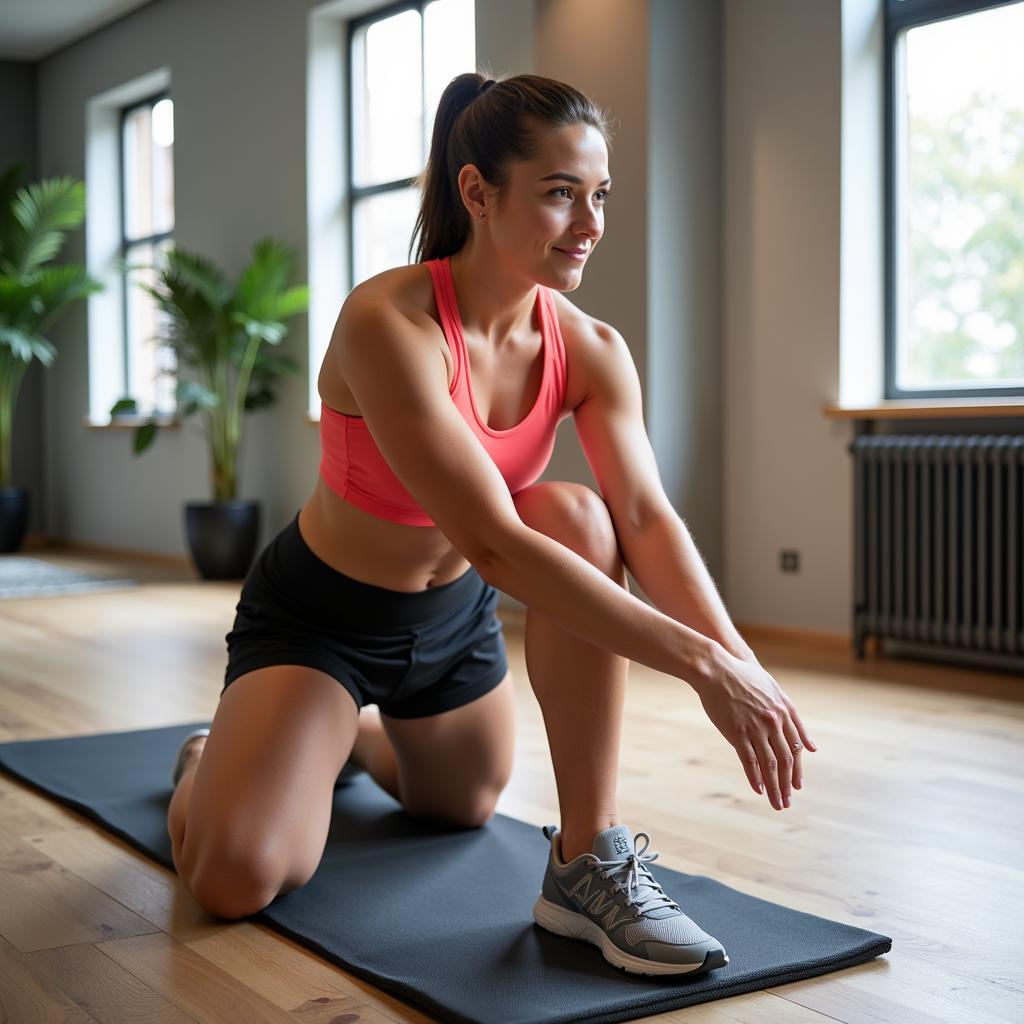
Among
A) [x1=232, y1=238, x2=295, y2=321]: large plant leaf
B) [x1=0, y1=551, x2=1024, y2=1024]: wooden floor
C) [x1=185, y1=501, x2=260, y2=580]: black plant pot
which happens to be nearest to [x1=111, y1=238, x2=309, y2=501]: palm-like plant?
[x1=232, y1=238, x2=295, y2=321]: large plant leaf

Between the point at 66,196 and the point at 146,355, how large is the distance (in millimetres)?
918

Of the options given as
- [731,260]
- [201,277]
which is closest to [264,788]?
[731,260]

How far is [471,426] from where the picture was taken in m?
1.69

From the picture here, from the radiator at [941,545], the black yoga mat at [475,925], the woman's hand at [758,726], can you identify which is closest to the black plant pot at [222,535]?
the radiator at [941,545]

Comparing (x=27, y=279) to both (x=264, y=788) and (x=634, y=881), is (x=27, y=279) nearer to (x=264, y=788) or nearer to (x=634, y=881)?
(x=264, y=788)

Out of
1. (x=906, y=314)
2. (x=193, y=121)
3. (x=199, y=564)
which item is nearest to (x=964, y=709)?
(x=906, y=314)

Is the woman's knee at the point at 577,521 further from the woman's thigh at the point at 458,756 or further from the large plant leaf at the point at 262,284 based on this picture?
the large plant leaf at the point at 262,284

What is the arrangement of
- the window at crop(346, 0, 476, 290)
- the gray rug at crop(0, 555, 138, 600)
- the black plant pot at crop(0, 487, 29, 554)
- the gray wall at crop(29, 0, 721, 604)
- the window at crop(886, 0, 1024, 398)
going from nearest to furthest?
the window at crop(886, 0, 1024, 398) → the gray wall at crop(29, 0, 721, 604) → the window at crop(346, 0, 476, 290) → the gray rug at crop(0, 555, 138, 600) → the black plant pot at crop(0, 487, 29, 554)

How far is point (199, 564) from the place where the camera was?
613cm

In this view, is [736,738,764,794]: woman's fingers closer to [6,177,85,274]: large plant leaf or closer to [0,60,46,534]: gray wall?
[6,177,85,274]: large plant leaf

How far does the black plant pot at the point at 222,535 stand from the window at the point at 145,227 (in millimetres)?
1240

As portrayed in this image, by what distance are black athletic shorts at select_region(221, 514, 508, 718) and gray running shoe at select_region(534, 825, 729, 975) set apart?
0.36m

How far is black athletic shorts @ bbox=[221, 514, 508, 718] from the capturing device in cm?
187

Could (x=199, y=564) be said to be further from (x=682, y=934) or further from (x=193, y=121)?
(x=682, y=934)
